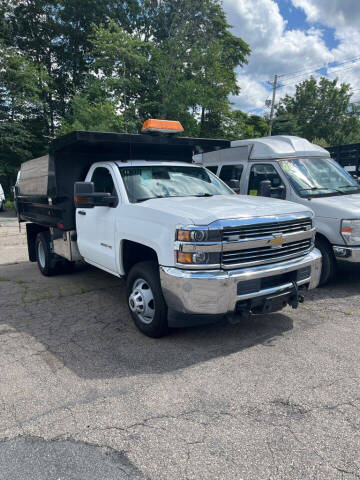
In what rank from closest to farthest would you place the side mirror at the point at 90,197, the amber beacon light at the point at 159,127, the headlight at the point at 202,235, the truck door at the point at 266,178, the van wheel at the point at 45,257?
1. the headlight at the point at 202,235
2. the side mirror at the point at 90,197
3. the amber beacon light at the point at 159,127
4. the truck door at the point at 266,178
5. the van wheel at the point at 45,257

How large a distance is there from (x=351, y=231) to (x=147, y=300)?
3.33 m

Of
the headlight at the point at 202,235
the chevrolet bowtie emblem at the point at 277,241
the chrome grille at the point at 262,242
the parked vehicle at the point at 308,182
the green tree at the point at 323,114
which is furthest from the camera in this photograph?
the green tree at the point at 323,114

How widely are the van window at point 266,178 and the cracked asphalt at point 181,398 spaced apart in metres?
2.31

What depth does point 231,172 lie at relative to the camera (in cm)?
769

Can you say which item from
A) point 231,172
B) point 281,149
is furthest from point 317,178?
point 231,172

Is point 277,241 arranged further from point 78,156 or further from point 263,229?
point 78,156

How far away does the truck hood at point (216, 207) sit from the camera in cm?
347

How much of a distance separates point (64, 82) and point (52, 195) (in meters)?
31.9

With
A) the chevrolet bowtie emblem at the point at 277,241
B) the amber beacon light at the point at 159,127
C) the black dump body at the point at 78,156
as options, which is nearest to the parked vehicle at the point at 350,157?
the black dump body at the point at 78,156

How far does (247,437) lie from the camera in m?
2.46

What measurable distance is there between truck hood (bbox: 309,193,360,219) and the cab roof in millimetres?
1300

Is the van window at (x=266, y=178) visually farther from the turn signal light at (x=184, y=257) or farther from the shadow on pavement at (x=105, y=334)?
the turn signal light at (x=184, y=257)

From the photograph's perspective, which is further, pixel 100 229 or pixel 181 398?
pixel 100 229

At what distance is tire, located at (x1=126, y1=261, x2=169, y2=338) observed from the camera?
377cm
